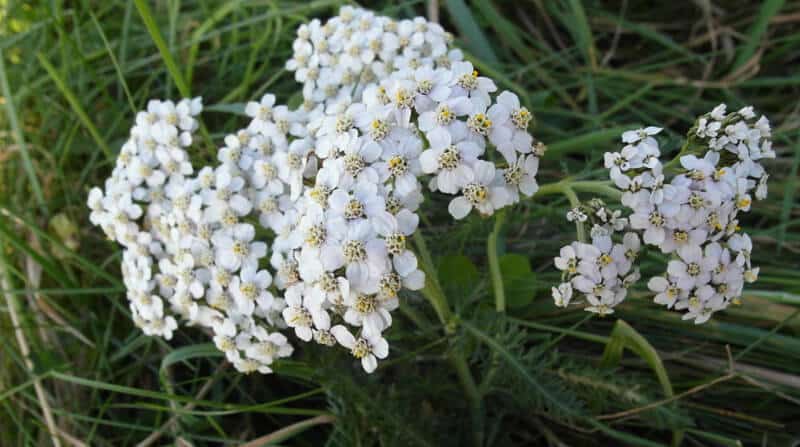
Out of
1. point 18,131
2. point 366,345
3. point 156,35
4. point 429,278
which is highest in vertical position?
point 156,35

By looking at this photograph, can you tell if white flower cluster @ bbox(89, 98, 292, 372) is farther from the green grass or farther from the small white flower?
the small white flower

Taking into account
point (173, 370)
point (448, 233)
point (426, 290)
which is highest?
point (448, 233)

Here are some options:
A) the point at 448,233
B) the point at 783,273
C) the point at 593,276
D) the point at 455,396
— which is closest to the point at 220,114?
the point at 448,233

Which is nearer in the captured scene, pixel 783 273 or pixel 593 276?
pixel 593 276

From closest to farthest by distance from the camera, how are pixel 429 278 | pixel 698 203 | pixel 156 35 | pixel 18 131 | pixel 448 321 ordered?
pixel 698 203, pixel 429 278, pixel 448 321, pixel 156 35, pixel 18 131

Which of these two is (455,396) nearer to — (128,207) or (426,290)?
(426,290)

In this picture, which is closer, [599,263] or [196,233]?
[599,263]

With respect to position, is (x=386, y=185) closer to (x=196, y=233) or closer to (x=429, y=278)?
(x=429, y=278)

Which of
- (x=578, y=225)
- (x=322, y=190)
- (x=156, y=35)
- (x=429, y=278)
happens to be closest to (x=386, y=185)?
(x=322, y=190)
